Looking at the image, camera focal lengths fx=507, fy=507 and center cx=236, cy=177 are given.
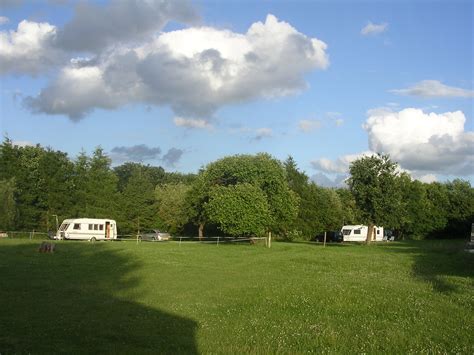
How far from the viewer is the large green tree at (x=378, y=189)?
62.1 m

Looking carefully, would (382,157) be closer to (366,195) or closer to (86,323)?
(366,195)

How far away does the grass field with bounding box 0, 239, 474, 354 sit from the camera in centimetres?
1070

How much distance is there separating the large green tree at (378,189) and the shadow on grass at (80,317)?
4351 centimetres

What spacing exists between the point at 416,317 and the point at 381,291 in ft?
15.9

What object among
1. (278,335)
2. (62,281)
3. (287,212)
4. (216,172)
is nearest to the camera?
(278,335)

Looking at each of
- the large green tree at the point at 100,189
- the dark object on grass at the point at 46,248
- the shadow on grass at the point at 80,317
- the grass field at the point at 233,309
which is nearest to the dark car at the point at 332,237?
the large green tree at the point at 100,189

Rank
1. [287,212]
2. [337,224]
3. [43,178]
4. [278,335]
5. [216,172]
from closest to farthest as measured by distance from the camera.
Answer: [278,335] → [287,212] → [216,172] → [43,178] → [337,224]

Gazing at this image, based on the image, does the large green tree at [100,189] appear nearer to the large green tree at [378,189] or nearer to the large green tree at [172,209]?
the large green tree at [172,209]

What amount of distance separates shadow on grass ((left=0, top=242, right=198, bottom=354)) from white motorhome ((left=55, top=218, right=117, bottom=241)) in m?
36.8

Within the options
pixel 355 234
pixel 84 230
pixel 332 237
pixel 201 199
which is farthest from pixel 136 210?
pixel 355 234

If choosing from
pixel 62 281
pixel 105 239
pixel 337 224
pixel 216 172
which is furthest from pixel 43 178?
pixel 62 281

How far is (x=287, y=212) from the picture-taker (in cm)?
6062

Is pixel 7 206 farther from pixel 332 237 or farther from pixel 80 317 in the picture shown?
pixel 80 317

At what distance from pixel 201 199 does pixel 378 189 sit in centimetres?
2342
